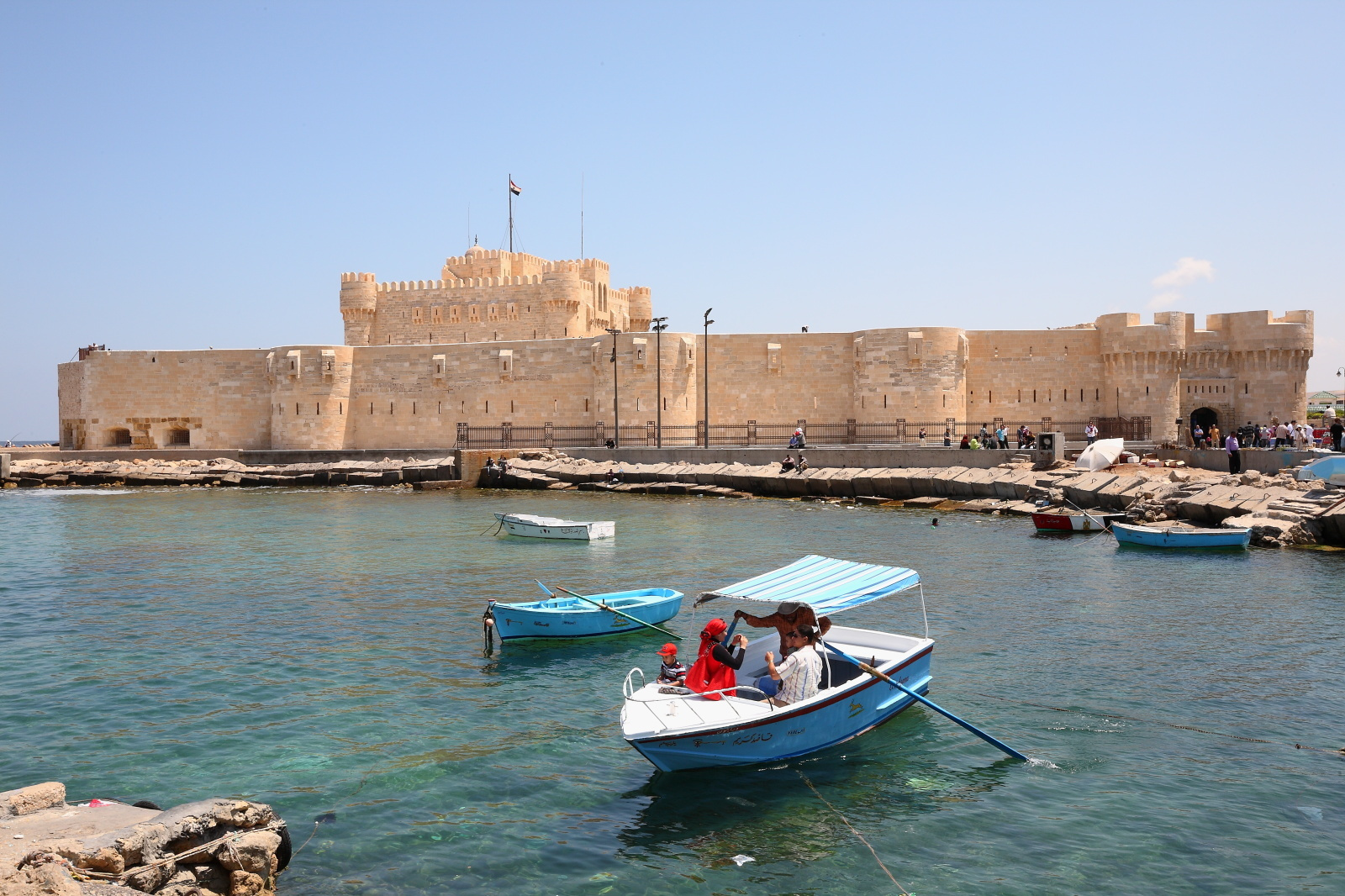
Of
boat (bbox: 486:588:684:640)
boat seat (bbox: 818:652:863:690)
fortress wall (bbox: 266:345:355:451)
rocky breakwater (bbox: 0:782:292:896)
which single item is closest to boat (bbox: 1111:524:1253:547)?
boat (bbox: 486:588:684:640)

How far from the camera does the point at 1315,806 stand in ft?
24.2

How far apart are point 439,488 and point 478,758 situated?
26.1 metres

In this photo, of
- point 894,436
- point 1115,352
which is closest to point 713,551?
point 894,436

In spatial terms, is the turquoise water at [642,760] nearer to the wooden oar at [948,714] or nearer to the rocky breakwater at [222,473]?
the wooden oar at [948,714]

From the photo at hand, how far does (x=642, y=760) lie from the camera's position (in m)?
8.34

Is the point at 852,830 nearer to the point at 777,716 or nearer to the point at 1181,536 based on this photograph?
the point at 777,716

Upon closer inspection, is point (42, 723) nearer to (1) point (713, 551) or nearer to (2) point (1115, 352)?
(1) point (713, 551)

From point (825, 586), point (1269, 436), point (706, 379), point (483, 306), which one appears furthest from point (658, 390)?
point (825, 586)

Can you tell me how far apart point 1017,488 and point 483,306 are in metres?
25.5

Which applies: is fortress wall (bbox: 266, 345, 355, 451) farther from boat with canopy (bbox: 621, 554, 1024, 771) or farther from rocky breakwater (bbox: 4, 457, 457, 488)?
boat with canopy (bbox: 621, 554, 1024, 771)

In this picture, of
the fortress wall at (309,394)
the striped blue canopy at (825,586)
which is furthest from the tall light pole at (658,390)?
the striped blue canopy at (825,586)

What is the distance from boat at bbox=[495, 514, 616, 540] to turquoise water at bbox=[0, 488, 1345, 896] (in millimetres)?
2958

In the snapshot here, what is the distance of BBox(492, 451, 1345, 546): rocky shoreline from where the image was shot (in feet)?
64.5

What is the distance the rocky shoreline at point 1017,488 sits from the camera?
64.5 ft
